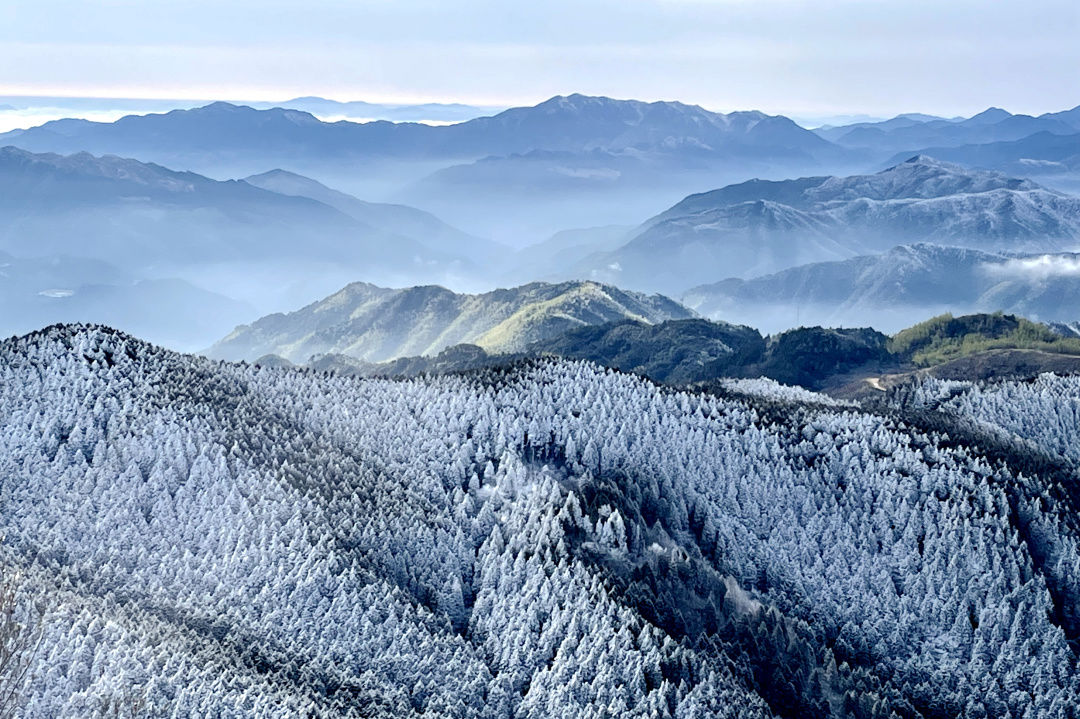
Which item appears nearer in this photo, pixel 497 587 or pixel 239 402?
pixel 497 587

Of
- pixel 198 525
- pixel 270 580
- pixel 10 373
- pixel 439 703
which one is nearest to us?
pixel 439 703

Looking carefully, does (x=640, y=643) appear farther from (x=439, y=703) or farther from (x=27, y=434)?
(x=27, y=434)

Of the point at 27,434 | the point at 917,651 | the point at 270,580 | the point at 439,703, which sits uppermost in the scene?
the point at 27,434

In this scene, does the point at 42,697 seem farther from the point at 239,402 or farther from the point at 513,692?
the point at 239,402

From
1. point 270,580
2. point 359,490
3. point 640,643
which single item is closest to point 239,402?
point 359,490

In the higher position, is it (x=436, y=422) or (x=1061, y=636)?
(x=436, y=422)

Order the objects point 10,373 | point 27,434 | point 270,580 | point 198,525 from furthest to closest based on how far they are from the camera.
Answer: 1. point 10,373
2. point 27,434
3. point 198,525
4. point 270,580
